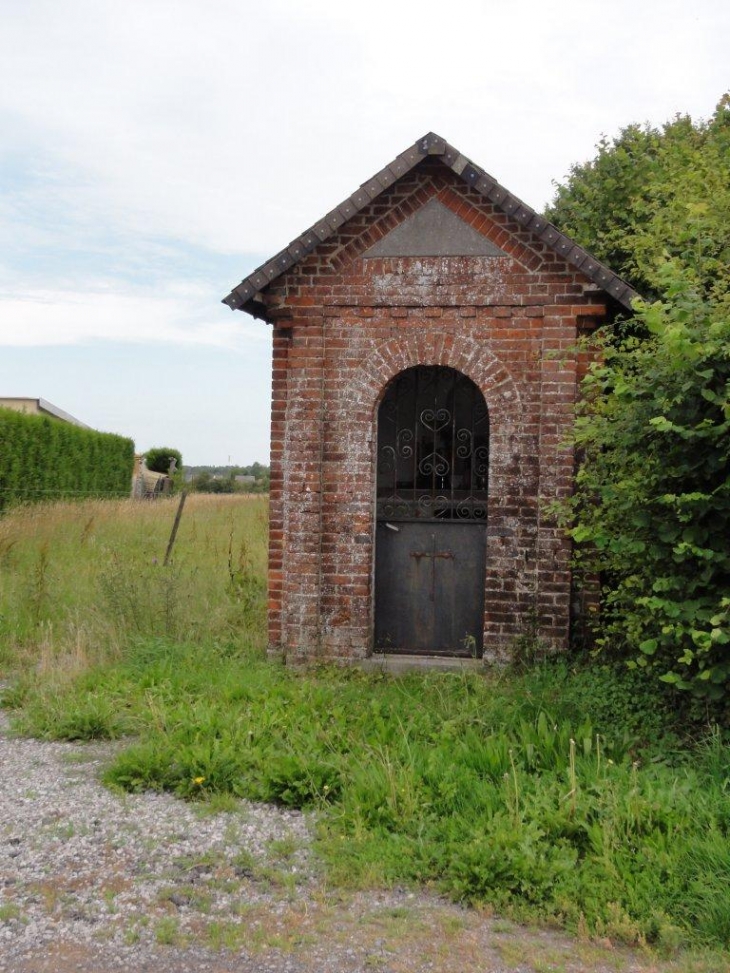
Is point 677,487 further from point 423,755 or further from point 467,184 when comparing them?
point 467,184

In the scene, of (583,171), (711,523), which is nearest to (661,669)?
(711,523)

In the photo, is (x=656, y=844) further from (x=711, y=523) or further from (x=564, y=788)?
(x=711, y=523)

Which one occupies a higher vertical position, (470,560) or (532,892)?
(470,560)

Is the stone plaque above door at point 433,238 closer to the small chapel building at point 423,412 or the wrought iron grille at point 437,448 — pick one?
the small chapel building at point 423,412

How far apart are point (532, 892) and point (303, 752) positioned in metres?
2.12

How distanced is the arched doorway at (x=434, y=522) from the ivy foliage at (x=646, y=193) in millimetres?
2228

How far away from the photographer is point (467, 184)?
8.64 metres

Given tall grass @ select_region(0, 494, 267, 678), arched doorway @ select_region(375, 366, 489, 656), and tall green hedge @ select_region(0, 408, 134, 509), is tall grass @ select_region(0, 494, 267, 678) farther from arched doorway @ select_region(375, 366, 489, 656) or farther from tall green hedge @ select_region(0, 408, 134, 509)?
tall green hedge @ select_region(0, 408, 134, 509)

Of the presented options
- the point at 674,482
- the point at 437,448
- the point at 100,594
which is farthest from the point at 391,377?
the point at 100,594

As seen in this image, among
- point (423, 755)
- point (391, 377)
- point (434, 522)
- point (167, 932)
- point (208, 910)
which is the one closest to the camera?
point (167, 932)

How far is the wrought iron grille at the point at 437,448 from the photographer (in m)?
9.10

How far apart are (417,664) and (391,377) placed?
2.58 m

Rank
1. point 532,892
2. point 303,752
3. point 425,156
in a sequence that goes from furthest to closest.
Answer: point 425,156
point 303,752
point 532,892

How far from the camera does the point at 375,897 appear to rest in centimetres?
475
